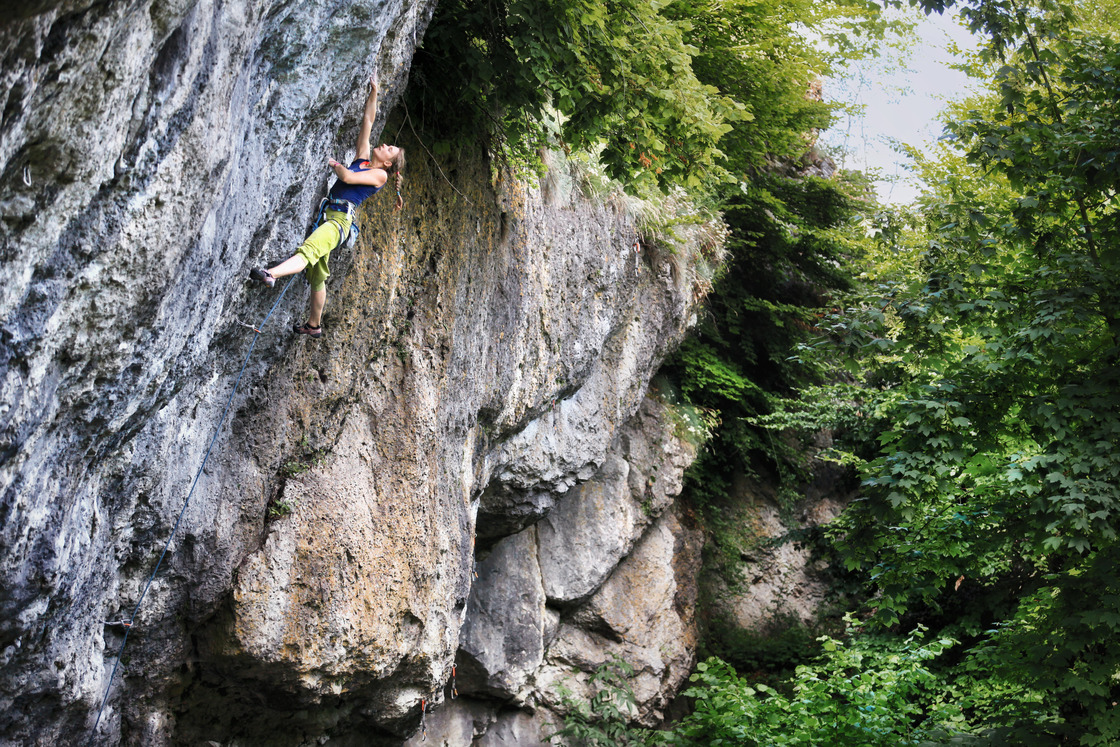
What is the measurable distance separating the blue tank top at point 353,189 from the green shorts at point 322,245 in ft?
0.31

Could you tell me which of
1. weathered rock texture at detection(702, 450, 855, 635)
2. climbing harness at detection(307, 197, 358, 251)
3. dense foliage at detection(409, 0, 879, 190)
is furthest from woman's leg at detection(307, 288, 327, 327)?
weathered rock texture at detection(702, 450, 855, 635)

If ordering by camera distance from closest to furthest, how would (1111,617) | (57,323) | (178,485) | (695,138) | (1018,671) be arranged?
1. (57,323)
2. (178,485)
3. (1111,617)
4. (695,138)
5. (1018,671)

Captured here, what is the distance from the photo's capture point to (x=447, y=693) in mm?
8523

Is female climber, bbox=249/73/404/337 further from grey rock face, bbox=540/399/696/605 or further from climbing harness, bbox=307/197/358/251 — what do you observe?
grey rock face, bbox=540/399/696/605

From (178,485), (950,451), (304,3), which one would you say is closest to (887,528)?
(950,451)

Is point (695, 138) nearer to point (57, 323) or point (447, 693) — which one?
point (57, 323)

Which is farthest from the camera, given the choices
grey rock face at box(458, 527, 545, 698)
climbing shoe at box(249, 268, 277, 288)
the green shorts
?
grey rock face at box(458, 527, 545, 698)

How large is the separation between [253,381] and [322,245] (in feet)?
2.93

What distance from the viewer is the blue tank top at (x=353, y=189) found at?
4.12 metres

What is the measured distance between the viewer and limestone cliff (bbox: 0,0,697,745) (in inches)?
89.3

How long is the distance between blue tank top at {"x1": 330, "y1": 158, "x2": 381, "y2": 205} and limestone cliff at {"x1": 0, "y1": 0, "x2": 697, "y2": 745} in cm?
13

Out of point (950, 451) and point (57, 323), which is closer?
point (57, 323)

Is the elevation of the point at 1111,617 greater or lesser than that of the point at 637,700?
greater

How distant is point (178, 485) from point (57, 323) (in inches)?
65.6
